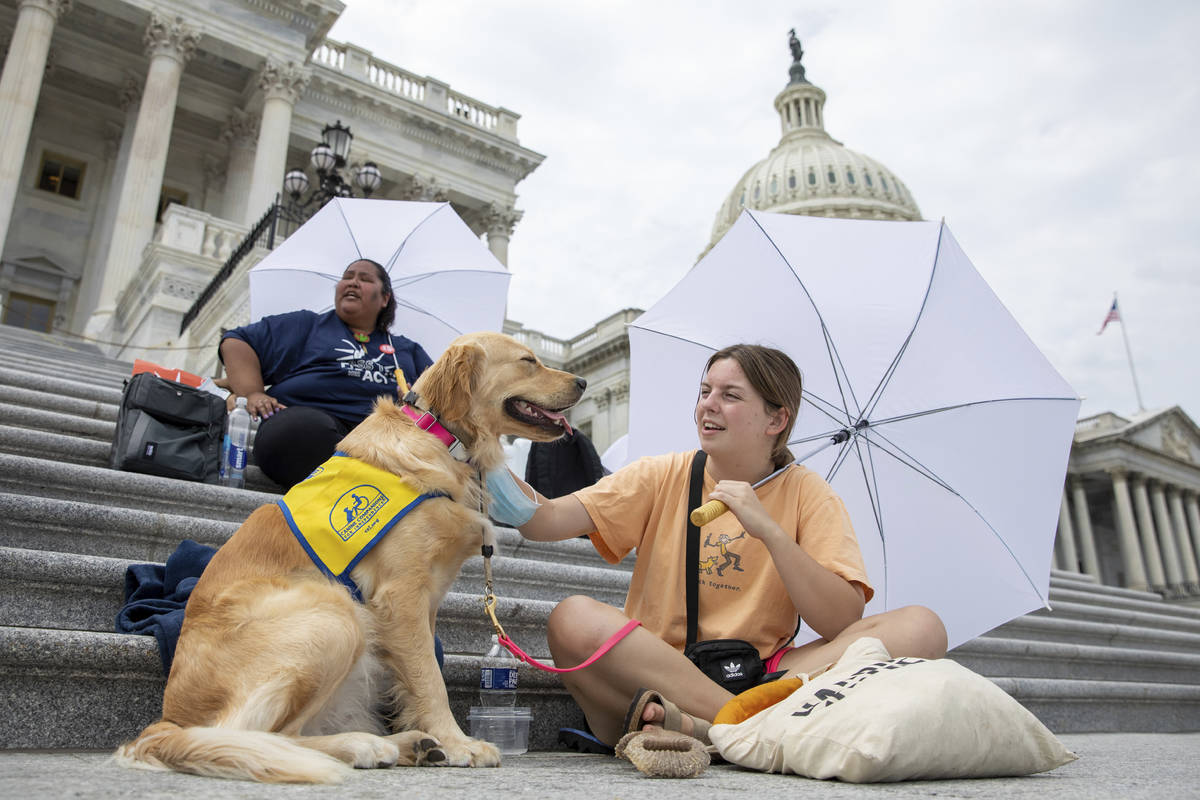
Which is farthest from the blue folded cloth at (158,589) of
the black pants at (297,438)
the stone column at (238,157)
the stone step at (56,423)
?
the stone column at (238,157)

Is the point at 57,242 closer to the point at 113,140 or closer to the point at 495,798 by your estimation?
the point at 113,140

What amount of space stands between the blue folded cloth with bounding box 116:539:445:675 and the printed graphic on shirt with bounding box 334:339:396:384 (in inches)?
75.9

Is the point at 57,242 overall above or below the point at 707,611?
above

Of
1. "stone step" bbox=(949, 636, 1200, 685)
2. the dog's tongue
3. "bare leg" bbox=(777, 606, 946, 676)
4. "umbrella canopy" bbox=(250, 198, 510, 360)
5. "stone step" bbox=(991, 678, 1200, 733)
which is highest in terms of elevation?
"umbrella canopy" bbox=(250, 198, 510, 360)

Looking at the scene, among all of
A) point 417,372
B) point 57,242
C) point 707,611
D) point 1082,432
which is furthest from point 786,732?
point 1082,432

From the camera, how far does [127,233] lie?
19.3 meters

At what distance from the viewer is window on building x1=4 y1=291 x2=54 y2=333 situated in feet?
79.1

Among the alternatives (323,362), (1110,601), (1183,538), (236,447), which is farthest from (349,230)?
(1183,538)

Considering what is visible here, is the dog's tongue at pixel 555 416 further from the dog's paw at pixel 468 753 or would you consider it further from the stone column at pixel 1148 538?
the stone column at pixel 1148 538

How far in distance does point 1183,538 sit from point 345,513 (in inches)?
2376

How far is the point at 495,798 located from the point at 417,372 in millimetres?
3903

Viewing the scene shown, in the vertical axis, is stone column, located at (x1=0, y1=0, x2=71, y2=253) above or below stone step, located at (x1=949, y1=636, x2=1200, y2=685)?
above

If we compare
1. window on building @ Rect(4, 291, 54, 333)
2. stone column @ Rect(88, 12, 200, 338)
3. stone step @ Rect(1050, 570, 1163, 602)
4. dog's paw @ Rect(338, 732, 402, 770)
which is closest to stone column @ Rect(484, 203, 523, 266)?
stone column @ Rect(88, 12, 200, 338)

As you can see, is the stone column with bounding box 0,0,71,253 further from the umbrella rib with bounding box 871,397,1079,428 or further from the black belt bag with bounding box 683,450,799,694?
the black belt bag with bounding box 683,450,799,694
